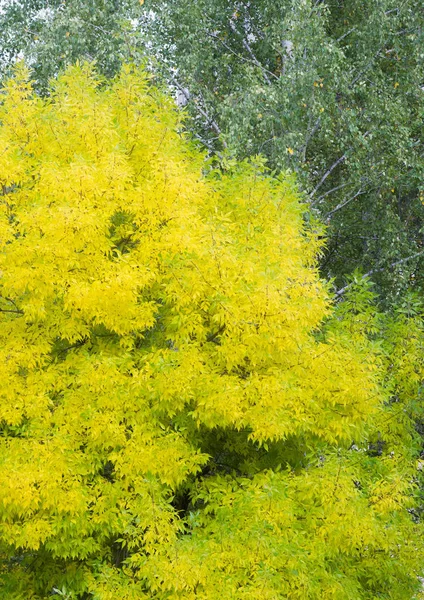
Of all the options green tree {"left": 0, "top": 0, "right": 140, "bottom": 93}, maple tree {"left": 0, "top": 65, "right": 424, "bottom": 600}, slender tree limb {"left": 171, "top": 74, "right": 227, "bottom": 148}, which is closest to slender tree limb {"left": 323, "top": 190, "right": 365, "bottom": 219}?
slender tree limb {"left": 171, "top": 74, "right": 227, "bottom": 148}

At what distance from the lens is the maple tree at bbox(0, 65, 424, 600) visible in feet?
30.4

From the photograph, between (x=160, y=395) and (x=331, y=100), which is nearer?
(x=160, y=395)

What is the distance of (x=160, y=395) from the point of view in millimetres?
9594

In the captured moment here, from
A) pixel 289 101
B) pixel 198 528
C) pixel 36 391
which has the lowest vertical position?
pixel 198 528

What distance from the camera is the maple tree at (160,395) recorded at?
30.4ft

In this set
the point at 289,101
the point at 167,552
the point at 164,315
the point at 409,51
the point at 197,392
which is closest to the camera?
the point at 167,552

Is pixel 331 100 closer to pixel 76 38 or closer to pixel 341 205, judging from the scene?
pixel 341 205

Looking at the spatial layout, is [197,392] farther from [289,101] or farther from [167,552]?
[289,101]

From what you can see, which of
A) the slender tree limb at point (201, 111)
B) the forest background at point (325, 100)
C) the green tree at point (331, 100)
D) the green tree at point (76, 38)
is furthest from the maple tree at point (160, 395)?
the slender tree limb at point (201, 111)

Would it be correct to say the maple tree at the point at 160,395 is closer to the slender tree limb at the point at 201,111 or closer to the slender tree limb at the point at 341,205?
the slender tree limb at the point at 341,205

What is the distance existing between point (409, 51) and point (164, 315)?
32.8 feet

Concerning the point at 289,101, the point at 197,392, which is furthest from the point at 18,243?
the point at 289,101

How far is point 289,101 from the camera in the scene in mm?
16609

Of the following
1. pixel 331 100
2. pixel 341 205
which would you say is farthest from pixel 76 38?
pixel 341 205
